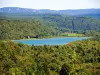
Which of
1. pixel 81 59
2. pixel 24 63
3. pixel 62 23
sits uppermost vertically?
pixel 24 63

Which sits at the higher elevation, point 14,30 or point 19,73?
point 19,73

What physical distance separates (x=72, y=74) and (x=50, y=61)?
13.2 ft

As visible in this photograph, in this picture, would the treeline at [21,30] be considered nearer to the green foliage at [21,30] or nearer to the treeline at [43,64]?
the green foliage at [21,30]

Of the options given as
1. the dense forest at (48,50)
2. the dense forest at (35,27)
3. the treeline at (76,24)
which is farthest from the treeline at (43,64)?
the treeline at (76,24)

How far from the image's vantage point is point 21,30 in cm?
3080

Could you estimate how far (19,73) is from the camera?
7.09 meters

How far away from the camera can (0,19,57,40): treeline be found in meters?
27.7

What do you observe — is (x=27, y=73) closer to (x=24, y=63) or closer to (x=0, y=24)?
(x=24, y=63)

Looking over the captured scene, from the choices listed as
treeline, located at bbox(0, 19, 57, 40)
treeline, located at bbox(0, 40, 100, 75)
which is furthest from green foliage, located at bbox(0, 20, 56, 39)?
treeline, located at bbox(0, 40, 100, 75)

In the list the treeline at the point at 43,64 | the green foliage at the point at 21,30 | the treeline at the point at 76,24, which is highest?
the treeline at the point at 43,64

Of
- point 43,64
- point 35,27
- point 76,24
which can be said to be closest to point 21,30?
point 35,27

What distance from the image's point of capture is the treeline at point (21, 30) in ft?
91.0

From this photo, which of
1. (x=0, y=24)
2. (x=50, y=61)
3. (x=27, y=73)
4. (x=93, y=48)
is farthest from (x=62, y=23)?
(x=27, y=73)

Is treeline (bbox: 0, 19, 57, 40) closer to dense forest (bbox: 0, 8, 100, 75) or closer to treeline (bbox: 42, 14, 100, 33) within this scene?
dense forest (bbox: 0, 8, 100, 75)
